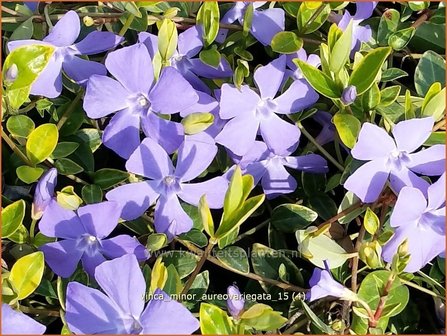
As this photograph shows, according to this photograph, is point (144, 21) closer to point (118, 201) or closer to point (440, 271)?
point (118, 201)

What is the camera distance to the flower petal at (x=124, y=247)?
103 cm

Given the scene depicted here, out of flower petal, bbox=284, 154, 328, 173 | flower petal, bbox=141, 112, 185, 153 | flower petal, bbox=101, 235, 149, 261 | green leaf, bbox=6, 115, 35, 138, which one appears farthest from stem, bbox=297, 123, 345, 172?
green leaf, bbox=6, 115, 35, 138

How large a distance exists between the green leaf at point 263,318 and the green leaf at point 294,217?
22cm

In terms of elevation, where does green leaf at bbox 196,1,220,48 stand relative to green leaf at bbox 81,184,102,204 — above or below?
above

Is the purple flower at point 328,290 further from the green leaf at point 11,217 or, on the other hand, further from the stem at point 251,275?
the green leaf at point 11,217

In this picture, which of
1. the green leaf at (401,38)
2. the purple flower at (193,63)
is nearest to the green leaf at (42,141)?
the purple flower at (193,63)

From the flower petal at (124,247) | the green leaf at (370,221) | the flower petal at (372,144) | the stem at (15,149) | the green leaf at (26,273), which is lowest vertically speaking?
the flower petal at (124,247)

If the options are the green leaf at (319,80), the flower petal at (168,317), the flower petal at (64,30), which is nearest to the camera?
the flower petal at (168,317)

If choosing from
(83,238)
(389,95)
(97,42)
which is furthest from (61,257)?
(389,95)

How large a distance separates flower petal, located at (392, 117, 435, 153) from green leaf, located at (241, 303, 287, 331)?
307 millimetres

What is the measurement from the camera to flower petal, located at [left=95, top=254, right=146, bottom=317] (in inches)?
36.5

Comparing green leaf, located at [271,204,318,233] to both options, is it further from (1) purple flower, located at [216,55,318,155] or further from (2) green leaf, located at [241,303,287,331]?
(2) green leaf, located at [241,303,287,331]

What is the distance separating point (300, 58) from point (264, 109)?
0.10 meters

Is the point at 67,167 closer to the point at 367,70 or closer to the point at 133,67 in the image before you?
the point at 133,67
